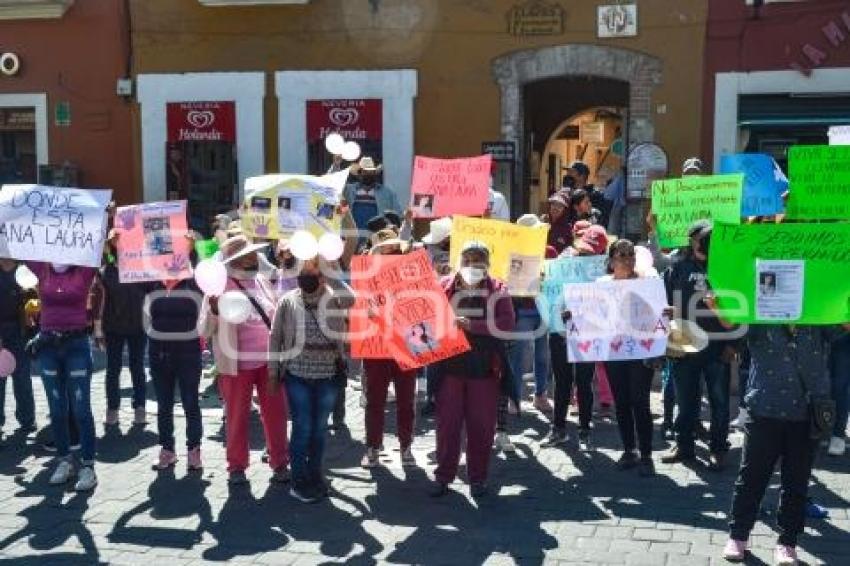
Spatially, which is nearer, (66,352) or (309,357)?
(309,357)

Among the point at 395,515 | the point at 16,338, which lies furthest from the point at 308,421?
the point at 16,338

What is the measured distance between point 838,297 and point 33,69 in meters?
13.6

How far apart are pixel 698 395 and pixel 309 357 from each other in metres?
2.88

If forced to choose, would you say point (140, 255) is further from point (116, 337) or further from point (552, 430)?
point (552, 430)

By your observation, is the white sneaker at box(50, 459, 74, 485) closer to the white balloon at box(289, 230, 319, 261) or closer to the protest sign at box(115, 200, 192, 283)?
the protest sign at box(115, 200, 192, 283)

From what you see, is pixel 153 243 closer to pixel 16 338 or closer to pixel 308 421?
pixel 16 338

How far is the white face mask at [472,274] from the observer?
6801 mm

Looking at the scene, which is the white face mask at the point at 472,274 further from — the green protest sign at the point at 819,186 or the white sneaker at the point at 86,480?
the white sneaker at the point at 86,480

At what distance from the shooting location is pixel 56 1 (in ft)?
50.3

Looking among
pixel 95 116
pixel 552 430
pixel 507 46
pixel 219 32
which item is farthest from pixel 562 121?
pixel 552 430

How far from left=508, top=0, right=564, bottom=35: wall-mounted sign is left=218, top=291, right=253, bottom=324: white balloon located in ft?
27.4

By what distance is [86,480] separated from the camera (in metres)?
7.07

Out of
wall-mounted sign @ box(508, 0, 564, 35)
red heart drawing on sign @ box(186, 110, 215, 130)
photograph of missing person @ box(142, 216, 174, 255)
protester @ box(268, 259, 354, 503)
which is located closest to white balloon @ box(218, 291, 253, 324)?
protester @ box(268, 259, 354, 503)

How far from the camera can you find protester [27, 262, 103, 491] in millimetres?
7094
